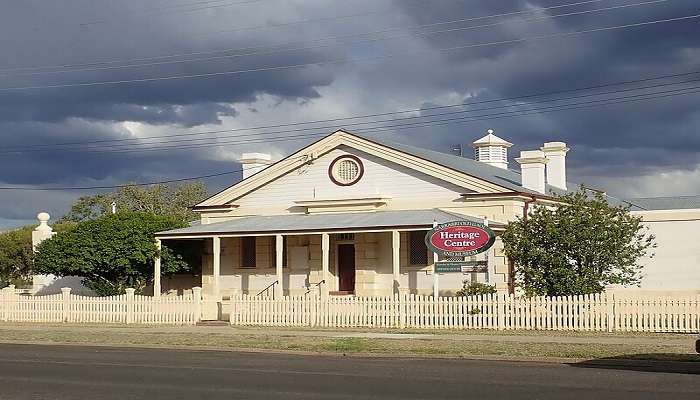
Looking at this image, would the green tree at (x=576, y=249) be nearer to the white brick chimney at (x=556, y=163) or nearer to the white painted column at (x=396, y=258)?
the white painted column at (x=396, y=258)

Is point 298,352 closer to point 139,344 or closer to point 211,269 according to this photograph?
point 139,344

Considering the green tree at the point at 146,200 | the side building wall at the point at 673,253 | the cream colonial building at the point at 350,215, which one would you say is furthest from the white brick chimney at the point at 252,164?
the green tree at the point at 146,200

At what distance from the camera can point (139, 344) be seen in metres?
24.9

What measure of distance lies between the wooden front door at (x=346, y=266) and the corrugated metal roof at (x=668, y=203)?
641 inches

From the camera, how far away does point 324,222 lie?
35.1 meters

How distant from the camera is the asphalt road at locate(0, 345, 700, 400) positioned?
45.8 ft

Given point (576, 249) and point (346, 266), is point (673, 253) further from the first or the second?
point (346, 266)

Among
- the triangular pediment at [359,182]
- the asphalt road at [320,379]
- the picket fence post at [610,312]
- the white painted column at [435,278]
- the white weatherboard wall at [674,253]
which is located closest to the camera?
the asphalt road at [320,379]

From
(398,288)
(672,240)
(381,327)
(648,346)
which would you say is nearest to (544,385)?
(648,346)

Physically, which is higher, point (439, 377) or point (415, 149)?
point (415, 149)

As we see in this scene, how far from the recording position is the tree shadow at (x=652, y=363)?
17.5m

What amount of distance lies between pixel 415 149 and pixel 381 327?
12.1 m

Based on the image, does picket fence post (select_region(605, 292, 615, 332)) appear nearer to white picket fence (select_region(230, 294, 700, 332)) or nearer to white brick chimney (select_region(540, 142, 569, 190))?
white picket fence (select_region(230, 294, 700, 332))

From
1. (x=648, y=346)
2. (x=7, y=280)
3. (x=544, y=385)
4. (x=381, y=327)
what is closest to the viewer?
(x=544, y=385)
